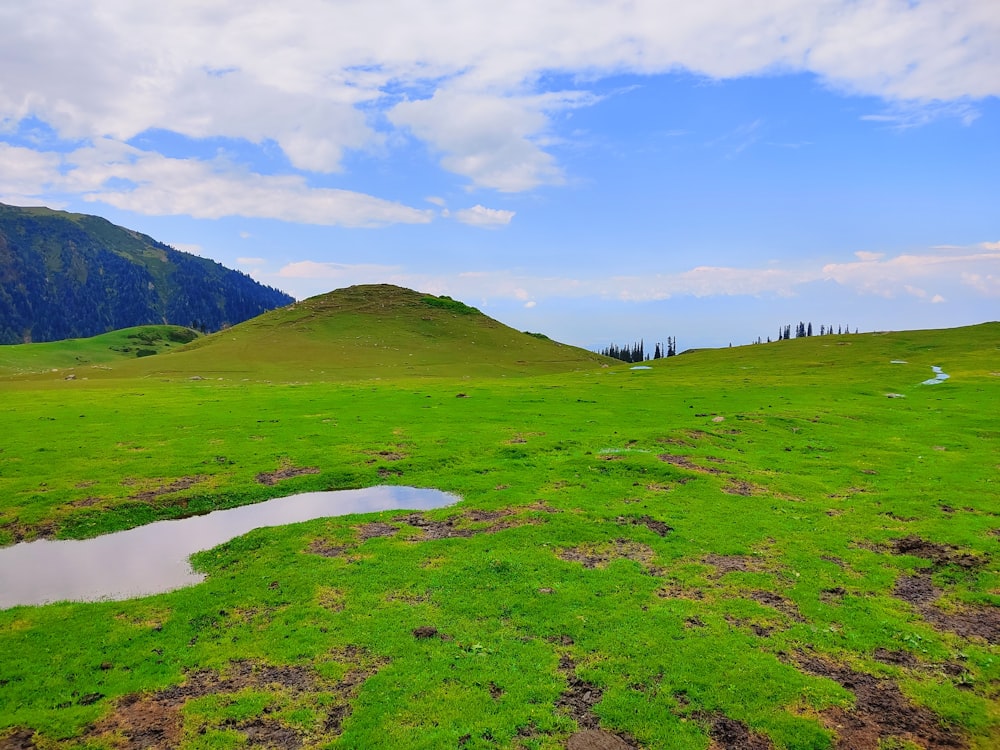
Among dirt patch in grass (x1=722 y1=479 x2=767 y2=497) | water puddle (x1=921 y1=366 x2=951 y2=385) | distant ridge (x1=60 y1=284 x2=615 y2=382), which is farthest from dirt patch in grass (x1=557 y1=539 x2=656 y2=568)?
distant ridge (x1=60 y1=284 x2=615 y2=382)

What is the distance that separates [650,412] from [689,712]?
34917 millimetres

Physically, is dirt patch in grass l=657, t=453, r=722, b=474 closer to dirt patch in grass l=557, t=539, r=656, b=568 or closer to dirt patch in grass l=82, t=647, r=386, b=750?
dirt patch in grass l=557, t=539, r=656, b=568

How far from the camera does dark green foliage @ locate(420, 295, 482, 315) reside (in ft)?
543

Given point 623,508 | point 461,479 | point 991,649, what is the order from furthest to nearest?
1. point 461,479
2. point 623,508
3. point 991,649

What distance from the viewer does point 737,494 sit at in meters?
23.1

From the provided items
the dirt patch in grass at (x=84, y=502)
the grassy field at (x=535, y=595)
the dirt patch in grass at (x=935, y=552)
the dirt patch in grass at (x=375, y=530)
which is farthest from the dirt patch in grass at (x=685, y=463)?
the dirt patch in grass at (x=84, y=502)

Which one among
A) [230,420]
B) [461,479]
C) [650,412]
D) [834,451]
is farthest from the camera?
[650,412]

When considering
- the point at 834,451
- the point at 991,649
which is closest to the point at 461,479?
the point at 991,649

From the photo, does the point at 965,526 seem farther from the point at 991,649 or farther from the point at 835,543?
the point at 991,649

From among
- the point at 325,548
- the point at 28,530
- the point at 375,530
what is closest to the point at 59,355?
the point at 28,530

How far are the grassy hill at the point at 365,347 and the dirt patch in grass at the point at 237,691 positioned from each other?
3093 inches

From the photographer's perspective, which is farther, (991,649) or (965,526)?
(965,526)

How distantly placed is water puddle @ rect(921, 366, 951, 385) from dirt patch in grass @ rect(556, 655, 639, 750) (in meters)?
68.0

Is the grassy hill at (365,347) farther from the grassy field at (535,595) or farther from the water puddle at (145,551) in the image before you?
the water puddle at (145,551)
